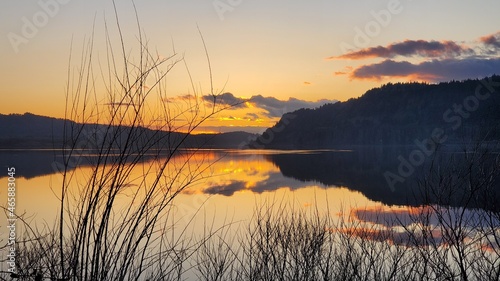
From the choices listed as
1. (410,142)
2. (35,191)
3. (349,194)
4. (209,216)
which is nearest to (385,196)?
(349,194)

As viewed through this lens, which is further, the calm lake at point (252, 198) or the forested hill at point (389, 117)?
the forested hill at point (389, 117)

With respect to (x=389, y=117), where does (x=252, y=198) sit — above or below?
below

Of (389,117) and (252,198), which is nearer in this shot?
(252,198)

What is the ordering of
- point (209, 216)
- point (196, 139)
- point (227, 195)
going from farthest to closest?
point (227, 195), point (209, 216), point (196, 139)

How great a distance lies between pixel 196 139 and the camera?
4324 millimetres

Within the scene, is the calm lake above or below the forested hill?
below

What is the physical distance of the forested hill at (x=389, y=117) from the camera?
527 ft

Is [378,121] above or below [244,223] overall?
above

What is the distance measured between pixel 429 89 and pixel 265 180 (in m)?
174

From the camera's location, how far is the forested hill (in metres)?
161

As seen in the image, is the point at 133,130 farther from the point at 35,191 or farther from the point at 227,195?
the point at 35,191

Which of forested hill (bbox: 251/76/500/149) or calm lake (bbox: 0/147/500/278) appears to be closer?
calm lake (bbox: 0/147/500/278)

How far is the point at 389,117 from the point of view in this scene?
586 feet

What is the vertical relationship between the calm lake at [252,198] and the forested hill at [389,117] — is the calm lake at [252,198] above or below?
below
